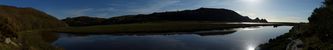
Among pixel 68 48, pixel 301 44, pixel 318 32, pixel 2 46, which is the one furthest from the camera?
pixel 68 48

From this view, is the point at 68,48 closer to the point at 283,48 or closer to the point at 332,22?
the point at 283,48

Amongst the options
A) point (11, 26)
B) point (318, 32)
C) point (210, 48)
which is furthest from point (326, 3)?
point (11, 26)

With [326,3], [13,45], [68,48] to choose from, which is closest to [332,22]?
[326,3]

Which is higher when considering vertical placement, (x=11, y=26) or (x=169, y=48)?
(x=11, y=26)

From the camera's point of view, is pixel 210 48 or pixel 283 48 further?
pixel 210 48

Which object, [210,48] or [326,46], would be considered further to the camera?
[210,48]

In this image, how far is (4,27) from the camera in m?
28.9

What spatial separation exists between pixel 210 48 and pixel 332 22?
2454 centimetres

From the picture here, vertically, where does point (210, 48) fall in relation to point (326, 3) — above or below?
below

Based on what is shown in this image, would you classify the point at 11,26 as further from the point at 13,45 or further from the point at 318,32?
the point at 318,32

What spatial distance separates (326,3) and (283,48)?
41.8 ft

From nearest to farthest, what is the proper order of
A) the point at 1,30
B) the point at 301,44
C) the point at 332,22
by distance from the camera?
1. the point at 1,30
2. the point at 301,44
3. the point at 332,22

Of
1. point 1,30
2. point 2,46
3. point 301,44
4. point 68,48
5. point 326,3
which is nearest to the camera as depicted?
point 2,46

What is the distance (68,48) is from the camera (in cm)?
6619
